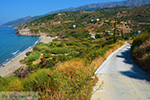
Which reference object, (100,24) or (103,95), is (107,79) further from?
(100,24)

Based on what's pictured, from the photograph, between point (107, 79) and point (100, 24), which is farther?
point (100, 24)

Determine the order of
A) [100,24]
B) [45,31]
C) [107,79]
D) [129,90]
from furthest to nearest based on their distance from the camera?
[45,31] < [100,24] < [107,79] < [129,90]

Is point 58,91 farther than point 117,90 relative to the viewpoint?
No

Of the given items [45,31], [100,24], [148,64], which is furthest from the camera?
[45,31]

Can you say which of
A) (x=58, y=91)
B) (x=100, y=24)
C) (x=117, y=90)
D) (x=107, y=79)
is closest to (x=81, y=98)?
(x=58, y=91)

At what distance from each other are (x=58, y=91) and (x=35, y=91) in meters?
0.74

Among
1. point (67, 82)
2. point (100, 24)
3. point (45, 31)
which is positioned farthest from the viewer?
point (45, 31)

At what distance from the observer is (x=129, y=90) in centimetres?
460

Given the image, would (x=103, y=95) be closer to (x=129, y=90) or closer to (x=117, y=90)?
(x=117, y=90)

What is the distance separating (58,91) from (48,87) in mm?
361

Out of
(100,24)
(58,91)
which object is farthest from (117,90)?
(100,24)

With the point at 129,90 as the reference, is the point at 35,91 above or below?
above

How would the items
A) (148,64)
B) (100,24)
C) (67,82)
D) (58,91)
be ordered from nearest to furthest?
(58,91) → (67,82) → (148,64) → (100,24)

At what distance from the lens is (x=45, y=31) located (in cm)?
10625
